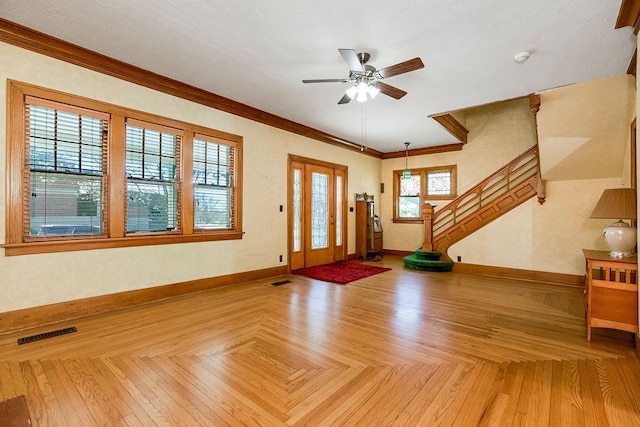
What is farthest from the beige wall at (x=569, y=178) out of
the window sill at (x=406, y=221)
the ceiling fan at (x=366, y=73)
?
the ceiling fan at (x=366, y=73)

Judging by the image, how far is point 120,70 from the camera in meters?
3.48

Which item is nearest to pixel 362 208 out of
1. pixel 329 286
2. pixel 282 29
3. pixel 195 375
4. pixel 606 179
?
pixel 329 286

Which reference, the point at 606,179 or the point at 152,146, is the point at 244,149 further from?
the point at 606,179

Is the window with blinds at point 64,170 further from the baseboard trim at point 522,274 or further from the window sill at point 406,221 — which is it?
the window sill at point 406,221

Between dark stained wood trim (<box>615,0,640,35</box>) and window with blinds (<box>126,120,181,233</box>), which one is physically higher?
dark stained wood trim (<box>615,0,640,35</box>)

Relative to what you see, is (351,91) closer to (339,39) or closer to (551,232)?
(339,39)

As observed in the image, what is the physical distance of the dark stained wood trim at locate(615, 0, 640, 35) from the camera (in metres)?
2.35

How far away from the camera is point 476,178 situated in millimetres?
6980

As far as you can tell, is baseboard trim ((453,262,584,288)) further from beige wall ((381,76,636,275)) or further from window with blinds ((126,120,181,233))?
window with blinds ((126,120,181,233))

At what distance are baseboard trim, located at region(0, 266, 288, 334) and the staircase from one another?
4091 mm

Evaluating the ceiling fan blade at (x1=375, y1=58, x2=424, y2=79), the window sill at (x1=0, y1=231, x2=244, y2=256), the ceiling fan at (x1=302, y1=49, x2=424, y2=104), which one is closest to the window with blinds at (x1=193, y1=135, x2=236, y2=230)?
the window sill at (x1=0, y1=231, x2=244, y2=256)

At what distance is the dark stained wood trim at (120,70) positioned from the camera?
285cm

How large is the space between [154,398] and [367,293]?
3.04 metres

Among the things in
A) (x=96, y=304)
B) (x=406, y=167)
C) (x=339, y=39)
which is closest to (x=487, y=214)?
(x=406, y=167)
